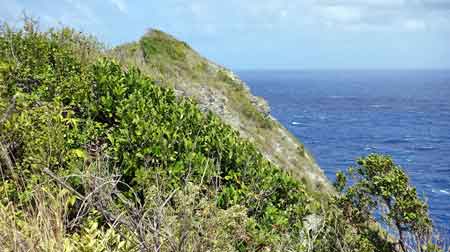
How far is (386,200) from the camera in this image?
8789mm

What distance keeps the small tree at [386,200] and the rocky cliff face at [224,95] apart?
28.2ft

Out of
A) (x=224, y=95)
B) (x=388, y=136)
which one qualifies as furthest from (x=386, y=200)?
(x=388, y=136)

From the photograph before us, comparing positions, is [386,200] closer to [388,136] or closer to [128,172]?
[128,172]

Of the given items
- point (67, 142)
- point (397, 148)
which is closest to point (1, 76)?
point (67, 142)

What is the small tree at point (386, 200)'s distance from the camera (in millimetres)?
8391

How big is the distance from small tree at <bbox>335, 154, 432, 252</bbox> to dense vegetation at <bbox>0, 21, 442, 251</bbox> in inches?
11.8

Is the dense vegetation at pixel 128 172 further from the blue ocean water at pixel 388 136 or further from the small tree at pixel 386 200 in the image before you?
the blue ocean water at pixel 388 136

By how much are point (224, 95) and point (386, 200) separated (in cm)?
1532

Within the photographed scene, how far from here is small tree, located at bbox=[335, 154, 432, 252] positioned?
839 cm

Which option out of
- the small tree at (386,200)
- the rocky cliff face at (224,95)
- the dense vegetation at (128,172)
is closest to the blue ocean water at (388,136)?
the rocky cliff face at (224,95)

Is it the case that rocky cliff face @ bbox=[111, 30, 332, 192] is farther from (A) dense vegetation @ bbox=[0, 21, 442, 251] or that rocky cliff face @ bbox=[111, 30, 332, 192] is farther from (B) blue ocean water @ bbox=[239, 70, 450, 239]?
(B) blue ocean water @ bbox=[239, 70, 450, 239]

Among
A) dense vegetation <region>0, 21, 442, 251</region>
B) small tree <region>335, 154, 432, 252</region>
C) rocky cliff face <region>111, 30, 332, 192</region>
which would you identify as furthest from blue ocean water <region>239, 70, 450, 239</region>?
dense vegetation <region>0, 21, 442, 251</region>

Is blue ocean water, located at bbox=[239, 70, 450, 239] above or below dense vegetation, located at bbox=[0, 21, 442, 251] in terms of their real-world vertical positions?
below

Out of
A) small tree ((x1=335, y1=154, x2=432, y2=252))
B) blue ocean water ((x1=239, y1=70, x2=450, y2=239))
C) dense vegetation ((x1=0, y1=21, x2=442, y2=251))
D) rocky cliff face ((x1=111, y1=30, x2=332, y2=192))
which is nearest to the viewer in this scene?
dense vegetation ((x1=0, y1=21, x2=442, y2=251))
